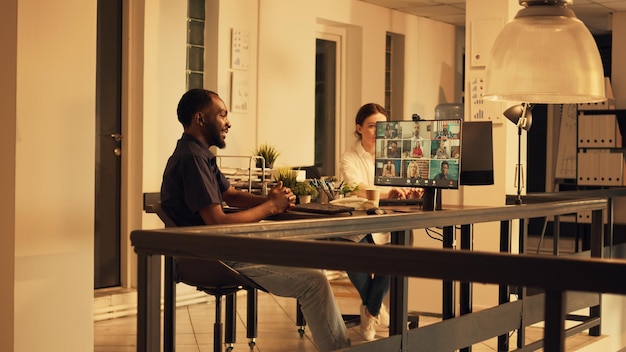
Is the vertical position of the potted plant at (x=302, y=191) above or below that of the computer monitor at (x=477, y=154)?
below

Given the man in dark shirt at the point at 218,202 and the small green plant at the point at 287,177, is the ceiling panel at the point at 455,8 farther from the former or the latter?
the man in dark shirt at the point at 218,202

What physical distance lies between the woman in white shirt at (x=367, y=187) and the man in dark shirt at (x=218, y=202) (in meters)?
1.14

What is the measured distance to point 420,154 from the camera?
448 cm

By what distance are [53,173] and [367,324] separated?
2.14 meters

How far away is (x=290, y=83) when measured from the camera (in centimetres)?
797

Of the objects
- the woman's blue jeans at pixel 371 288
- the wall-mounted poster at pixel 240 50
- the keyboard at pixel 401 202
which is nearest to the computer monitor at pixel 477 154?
the keyboard at pixel 401 202

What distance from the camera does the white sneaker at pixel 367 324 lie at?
5461 mm

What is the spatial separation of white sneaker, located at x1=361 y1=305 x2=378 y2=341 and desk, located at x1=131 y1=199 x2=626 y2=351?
209 cm

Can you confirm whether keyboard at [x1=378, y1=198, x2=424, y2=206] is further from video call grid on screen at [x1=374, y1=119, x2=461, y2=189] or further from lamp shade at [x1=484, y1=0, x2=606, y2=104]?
lamp shade at [x1=484, y1=0, x2=606, y2=104]

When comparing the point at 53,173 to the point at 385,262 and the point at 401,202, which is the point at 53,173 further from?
the point at 385,262

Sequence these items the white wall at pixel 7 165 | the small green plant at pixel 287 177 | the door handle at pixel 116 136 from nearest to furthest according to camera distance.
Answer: the white wall at pixel 7 165, the small green plant at pixel 287 177, the door handle at pixel 116 136

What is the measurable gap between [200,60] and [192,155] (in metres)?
3.36

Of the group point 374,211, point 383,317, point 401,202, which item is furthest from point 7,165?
point 383,317

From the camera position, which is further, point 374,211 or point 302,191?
point 302,191
